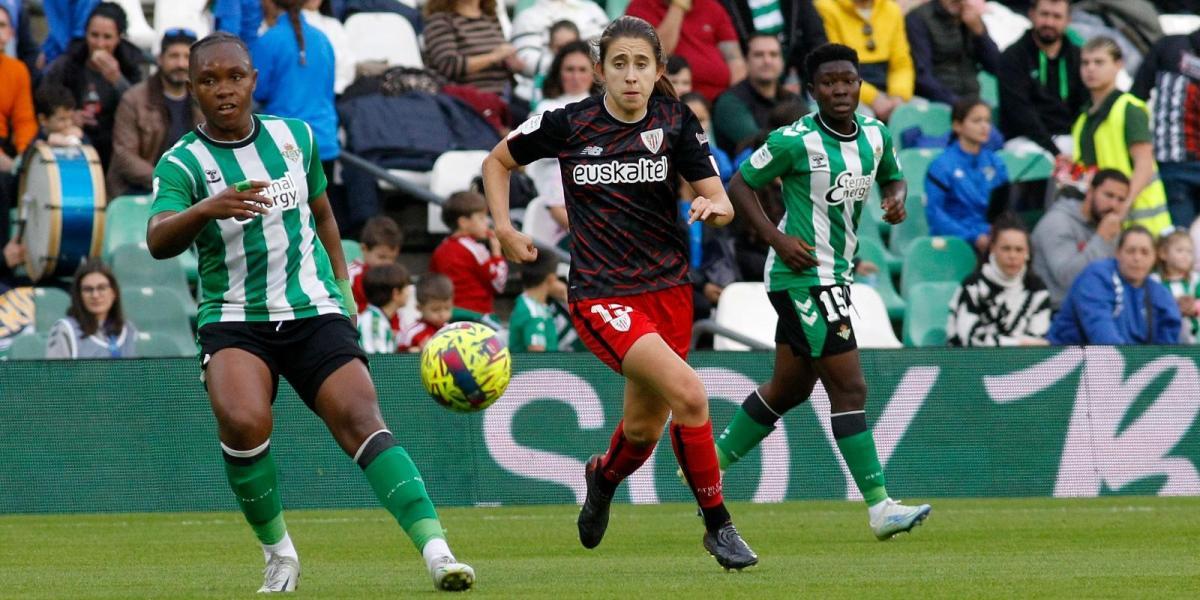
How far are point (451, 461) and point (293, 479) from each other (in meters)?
1.00

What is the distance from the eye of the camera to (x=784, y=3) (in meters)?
17.2

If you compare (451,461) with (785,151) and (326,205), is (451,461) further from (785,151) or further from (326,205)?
(326,205)

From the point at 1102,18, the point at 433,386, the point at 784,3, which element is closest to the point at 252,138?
the point at 433,386

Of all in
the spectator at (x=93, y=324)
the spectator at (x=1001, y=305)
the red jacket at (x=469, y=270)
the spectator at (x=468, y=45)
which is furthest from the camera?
the spectator at (x=468, y=45)

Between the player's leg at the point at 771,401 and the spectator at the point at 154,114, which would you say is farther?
the spectator at the point at 154,114

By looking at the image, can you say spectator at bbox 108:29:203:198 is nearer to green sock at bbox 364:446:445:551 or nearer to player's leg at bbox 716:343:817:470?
player's leg at bbox 716:343:817:470

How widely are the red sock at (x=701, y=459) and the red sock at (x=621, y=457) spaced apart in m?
0.51

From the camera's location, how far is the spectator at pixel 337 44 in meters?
15.5

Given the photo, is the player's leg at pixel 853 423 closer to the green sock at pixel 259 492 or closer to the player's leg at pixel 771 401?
the player's leg at pixel 771 401

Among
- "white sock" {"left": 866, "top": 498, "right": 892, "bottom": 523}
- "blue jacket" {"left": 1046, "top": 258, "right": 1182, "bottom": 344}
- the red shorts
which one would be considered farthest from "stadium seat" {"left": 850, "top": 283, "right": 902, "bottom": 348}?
the red shorts

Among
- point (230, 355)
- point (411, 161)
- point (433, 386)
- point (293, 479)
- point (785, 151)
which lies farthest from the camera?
point (411, 161)

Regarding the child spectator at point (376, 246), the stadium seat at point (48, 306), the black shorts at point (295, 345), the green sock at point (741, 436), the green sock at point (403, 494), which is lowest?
the stadium seat at point (48, 306)

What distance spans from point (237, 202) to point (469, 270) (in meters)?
7.19

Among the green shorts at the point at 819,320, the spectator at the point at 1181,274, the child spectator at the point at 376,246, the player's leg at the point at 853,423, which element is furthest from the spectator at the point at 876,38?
the player's leg at the point at 853,423
